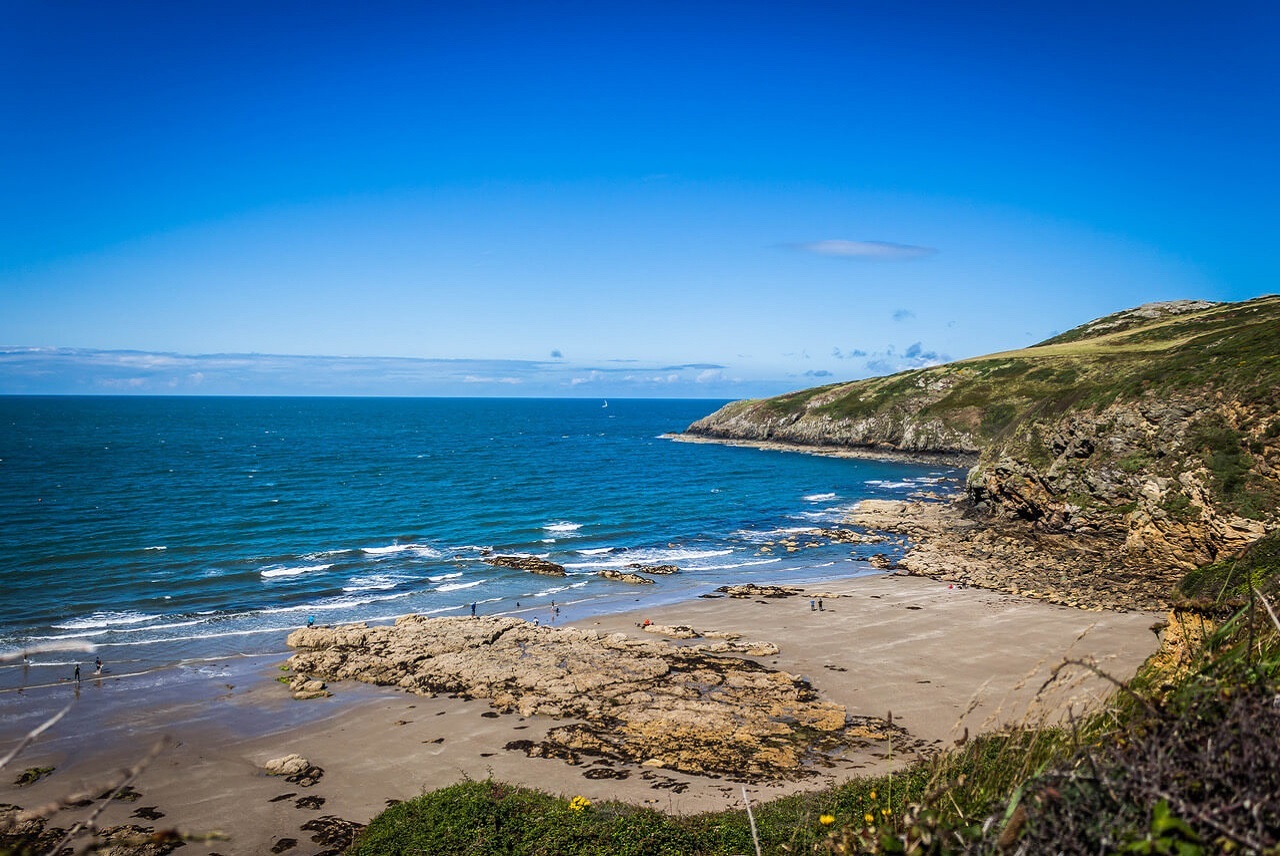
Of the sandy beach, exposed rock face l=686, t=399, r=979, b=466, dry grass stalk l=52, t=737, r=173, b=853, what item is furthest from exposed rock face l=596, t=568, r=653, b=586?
exposed rock face l=686, t=399, r=979, b=466

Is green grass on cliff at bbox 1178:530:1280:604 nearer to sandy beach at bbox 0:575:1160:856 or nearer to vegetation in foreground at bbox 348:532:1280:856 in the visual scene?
sandy beach at bbox 0:575:1160:856

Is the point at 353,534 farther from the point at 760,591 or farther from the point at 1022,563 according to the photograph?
the point at 1022,563

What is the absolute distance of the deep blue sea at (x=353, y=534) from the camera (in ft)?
135

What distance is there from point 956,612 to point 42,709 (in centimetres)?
4155

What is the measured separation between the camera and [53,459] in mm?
109750

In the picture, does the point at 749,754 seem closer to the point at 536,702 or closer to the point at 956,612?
the point at 536,702

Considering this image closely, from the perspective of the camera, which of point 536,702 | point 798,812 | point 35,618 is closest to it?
point 798,812

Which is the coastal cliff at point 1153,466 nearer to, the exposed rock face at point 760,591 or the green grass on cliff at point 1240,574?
the green grass on cliff at point 1240,574

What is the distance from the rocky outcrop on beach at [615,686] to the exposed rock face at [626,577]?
38.2 feet

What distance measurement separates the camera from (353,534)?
2454 inches

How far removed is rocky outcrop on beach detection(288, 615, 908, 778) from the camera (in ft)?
78.2

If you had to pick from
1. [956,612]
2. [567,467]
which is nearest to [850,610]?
[956,612]

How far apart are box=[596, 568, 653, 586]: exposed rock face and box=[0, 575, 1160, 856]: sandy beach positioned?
7.78 m

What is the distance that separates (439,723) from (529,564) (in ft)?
83.8
